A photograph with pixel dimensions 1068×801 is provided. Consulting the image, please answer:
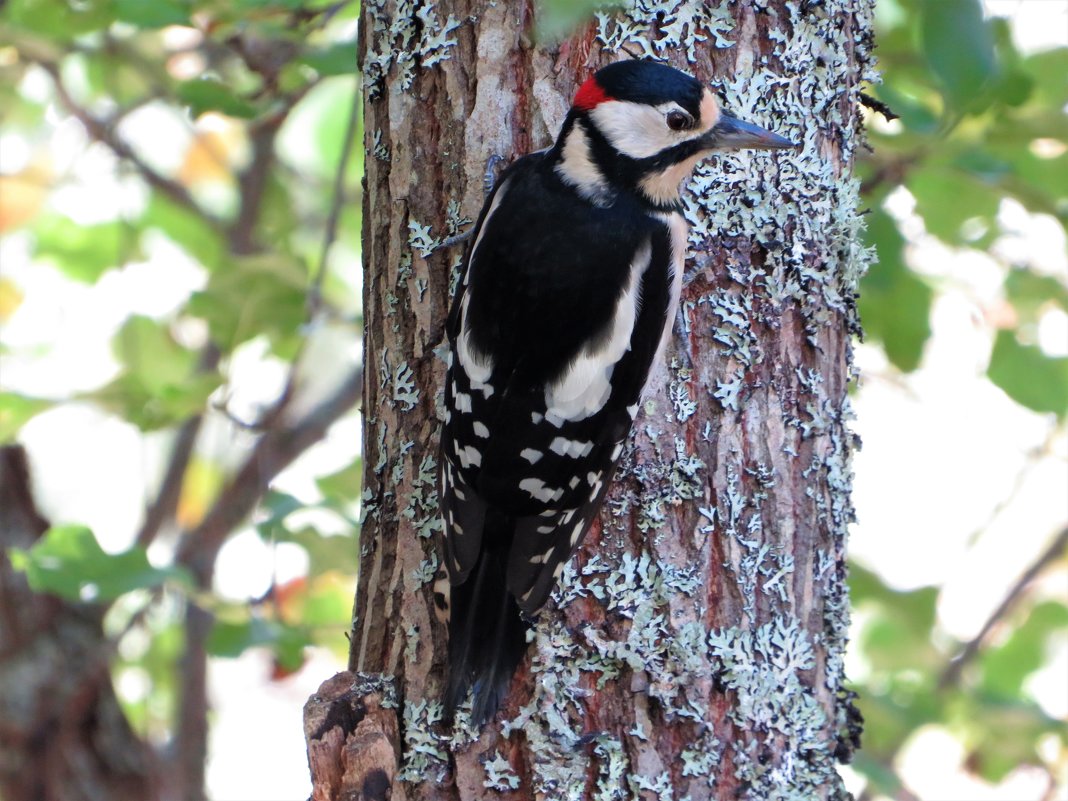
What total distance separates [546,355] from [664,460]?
0.21 m

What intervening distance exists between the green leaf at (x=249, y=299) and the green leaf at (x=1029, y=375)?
4.44 feet

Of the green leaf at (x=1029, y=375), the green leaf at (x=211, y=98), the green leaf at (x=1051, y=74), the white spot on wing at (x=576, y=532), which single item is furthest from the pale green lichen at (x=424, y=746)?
the green leaf at (x=1051, y=74)

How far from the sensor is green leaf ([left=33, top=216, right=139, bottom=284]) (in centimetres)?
311

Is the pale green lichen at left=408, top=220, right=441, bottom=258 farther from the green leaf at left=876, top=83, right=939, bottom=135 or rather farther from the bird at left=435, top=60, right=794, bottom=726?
the green leaf at left=876, top=83, right=939, bottom=135

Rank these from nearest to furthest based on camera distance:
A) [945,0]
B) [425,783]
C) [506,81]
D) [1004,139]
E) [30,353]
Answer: [945,0], [425,783], [506,81], [1004,139], [30,353]

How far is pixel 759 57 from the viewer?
162 cm

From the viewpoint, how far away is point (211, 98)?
2.13 metres

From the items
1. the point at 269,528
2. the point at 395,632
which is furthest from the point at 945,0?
the point at 269,528

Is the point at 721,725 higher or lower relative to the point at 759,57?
lower

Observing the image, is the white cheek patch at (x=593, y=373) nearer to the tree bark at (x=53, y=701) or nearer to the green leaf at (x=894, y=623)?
the green leaf at (x=894, y=623)

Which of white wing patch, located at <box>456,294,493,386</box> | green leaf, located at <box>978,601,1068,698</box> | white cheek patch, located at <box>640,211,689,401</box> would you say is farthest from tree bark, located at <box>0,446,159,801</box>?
green leaf, located at <box>978,601,1068,698</box>

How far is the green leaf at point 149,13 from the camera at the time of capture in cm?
201

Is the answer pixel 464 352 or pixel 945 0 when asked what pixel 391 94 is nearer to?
pixel 464 352

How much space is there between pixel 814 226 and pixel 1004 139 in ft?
2.38
